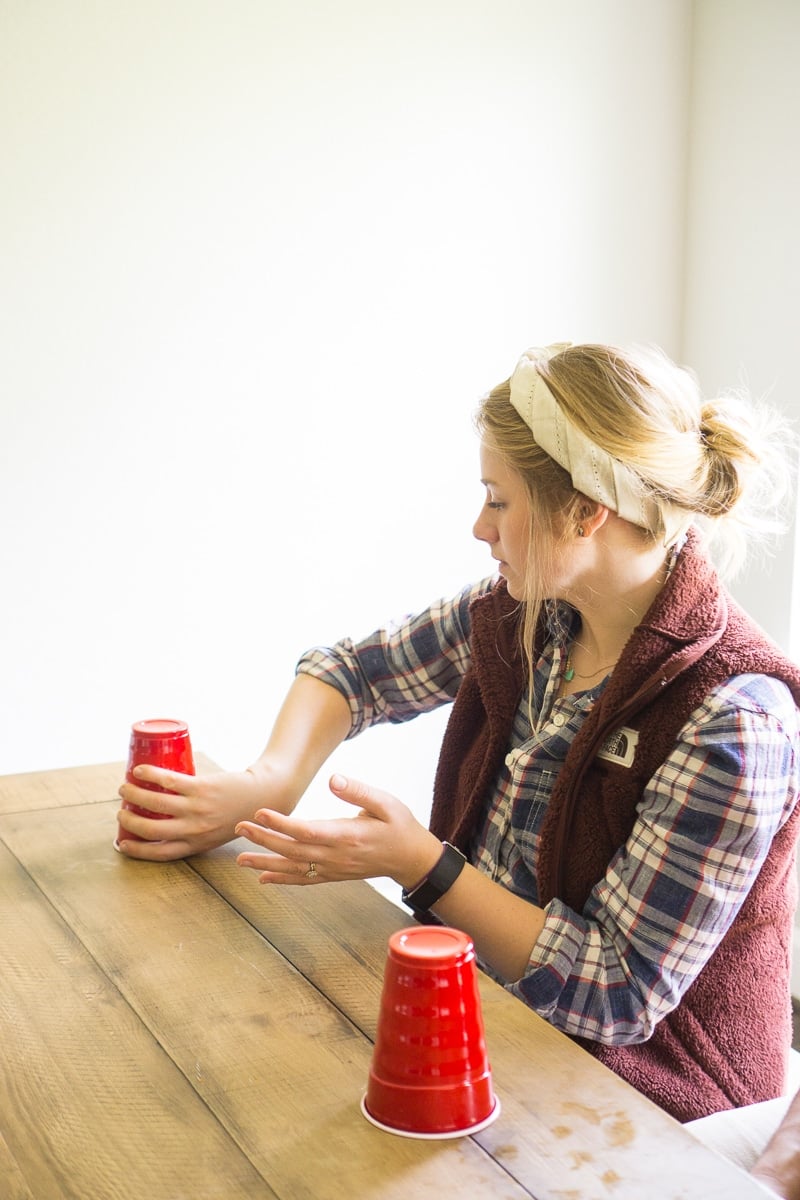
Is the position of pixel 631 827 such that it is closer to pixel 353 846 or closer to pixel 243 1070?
pixel 353 846

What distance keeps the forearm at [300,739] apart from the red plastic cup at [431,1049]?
0.68m

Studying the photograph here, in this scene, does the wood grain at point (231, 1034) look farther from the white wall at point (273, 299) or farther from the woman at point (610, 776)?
the white wall at point (273, 299)

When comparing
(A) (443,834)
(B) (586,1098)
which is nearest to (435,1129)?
(B) (586,1098)

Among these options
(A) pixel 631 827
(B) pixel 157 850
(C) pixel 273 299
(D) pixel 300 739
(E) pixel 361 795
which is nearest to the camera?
(E) pixel 361 795

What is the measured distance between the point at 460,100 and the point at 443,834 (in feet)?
5.61

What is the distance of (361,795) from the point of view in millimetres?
1244

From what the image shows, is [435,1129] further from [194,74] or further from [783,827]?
[194,74]

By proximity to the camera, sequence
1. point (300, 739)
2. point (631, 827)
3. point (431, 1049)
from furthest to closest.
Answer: point (300, 739) → point (631, 827) → point (431, 1049)

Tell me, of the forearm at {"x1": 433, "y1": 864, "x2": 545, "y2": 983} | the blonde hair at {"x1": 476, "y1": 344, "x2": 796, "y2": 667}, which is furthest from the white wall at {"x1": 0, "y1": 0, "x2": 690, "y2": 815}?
the forearm at {"x1": 433, "y1": 864, "x2": 545, "y2": 983}

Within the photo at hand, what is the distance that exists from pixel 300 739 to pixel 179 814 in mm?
293

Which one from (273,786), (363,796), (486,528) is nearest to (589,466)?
(486,528)

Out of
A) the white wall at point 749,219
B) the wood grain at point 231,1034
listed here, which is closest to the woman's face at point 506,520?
the wood grain at point 231,1034

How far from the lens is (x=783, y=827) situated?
1379 mm

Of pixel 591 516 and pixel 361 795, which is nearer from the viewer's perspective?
pixel 361 795
